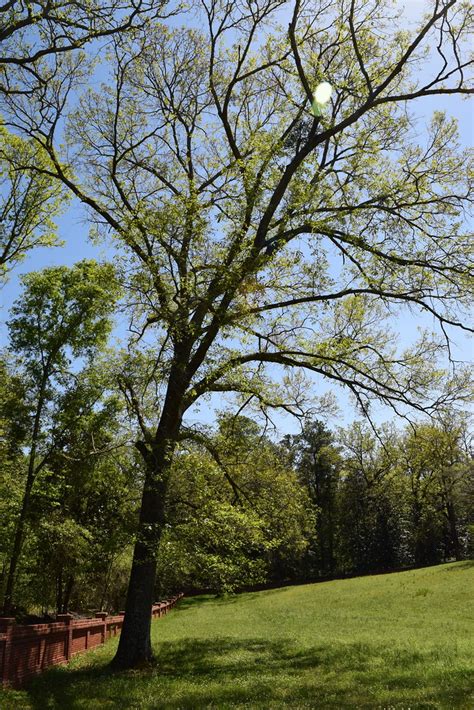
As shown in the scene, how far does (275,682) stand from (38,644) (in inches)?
217

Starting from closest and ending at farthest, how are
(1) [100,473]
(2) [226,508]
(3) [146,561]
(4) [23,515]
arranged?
1. (3) [146,561]
2. (2) [226,508]
3. (4) [23,515]
4. (1) [100,473]

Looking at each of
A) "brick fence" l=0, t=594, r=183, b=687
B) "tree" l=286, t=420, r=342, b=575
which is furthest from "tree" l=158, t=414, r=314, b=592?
"tree" l=286, t=420, r=342, b=575

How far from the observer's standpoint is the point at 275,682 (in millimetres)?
9242

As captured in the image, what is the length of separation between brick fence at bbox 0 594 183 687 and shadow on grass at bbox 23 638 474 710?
0.41 meters

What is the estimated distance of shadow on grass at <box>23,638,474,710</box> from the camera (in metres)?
7.56

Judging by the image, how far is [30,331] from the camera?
51.2 ft

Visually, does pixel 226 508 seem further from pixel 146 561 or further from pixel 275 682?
pixel 275 682

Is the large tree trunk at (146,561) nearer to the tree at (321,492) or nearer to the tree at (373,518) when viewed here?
the tree at (373,518)

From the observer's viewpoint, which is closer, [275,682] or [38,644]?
[275,682]

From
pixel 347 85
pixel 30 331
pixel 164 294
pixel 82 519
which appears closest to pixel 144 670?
pixel 164 294

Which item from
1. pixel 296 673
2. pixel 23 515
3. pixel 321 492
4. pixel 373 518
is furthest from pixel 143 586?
pixel 321 492

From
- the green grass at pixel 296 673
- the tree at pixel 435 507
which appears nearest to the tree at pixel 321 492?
the tree at pixel 435 507

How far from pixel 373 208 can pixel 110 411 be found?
9775 millimetres

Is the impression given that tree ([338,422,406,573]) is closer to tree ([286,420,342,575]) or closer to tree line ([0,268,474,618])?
tree ([286,420,342,575])
